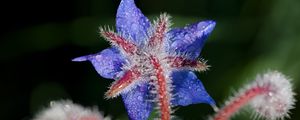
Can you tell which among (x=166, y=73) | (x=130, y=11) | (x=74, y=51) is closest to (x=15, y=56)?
(x=74, y=51)

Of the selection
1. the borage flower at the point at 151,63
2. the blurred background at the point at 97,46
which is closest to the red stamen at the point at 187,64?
the borage flower at the point at 151,63

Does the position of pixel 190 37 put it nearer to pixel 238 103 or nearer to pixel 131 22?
pixel 131 22

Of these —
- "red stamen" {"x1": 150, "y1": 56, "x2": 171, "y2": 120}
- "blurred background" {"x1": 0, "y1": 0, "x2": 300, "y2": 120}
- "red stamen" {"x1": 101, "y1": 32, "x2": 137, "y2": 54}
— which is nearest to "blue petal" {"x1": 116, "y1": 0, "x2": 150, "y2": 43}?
"red stamen" {"x1": 101, "y1": 32, "x2": 137, "y2": 54}

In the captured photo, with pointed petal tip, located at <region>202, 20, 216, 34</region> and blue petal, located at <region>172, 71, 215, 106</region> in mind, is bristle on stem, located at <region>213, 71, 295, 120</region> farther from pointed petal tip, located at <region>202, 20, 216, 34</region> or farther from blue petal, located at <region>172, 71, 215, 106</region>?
pointed petal tip, located at <region>202, 20, 216, 34</region>

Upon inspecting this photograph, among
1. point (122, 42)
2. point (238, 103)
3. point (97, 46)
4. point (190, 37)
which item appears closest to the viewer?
point (238, 103)

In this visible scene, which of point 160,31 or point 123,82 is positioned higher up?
point 160,31

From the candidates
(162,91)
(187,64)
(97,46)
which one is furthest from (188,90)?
(97,46)

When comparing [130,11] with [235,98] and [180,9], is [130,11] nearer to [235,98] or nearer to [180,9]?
[235,98]
